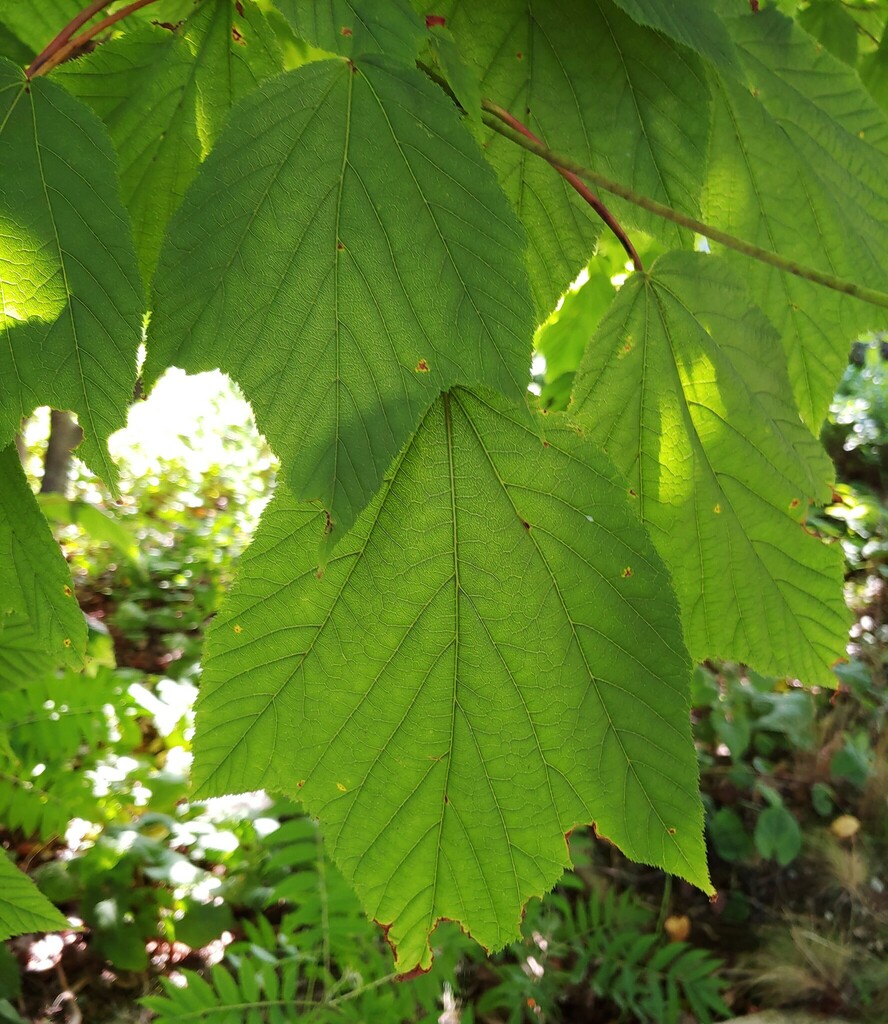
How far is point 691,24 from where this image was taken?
522 millimetres

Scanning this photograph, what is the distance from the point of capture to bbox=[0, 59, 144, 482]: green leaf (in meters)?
0.45

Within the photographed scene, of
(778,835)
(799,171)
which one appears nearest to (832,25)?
(799,171)

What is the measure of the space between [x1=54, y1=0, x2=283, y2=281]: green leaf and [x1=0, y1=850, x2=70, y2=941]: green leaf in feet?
Answer: 1.91

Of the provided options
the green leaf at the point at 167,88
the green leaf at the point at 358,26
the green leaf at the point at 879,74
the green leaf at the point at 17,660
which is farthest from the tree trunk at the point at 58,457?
the green leaf at the point at 358,26

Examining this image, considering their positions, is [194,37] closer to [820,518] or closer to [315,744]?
[315,744]

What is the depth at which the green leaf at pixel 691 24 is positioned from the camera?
496mm

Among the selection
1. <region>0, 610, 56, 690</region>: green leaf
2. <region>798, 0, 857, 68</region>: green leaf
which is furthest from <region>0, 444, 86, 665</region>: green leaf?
<region>798, 0, 857, 68</region>: green leaf

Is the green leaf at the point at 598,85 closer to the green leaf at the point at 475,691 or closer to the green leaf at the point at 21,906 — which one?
the green leaf at the point at 475,691

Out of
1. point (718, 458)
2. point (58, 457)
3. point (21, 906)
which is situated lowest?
point (21, 906)

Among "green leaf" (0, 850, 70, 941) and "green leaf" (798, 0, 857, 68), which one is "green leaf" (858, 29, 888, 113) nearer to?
"green leaf" (798, 0, 857, 68)

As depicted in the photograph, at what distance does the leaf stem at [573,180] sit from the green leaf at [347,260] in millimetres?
132

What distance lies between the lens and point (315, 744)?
57cm

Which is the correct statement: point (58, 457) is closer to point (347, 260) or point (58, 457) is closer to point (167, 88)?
point (167, 88)

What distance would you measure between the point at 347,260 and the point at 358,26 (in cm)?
11
